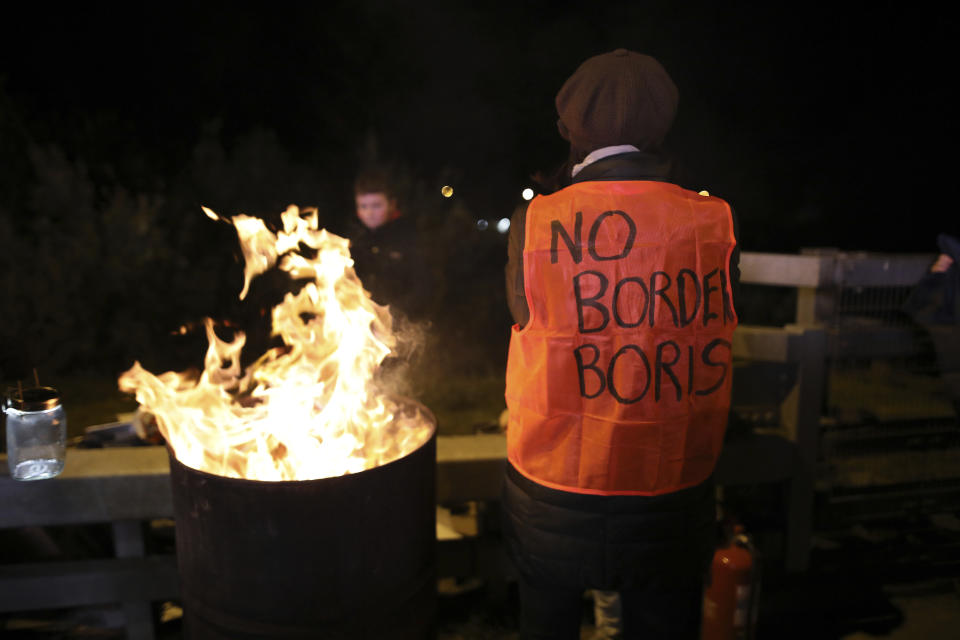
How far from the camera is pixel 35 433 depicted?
271 cm

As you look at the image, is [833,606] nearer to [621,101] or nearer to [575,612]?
[575,612]

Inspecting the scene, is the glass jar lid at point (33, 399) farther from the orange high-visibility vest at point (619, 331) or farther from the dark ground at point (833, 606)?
the orange high-visibility vest at point (619, 331)

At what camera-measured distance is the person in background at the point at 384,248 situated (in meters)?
4.71

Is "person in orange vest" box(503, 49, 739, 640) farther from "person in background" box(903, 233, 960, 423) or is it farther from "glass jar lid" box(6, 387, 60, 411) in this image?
"person in background" box(903, 233, 960, 423)

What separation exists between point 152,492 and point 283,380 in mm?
815

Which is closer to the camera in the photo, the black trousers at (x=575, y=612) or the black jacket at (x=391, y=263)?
the black trousers at (x=575, y=612)

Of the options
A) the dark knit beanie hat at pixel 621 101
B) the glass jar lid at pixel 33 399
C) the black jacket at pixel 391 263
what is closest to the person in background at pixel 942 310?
the dark knit beanie hat at pixel 621 101

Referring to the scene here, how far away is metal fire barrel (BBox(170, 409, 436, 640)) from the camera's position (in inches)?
82.4

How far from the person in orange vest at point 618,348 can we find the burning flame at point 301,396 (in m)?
0.64

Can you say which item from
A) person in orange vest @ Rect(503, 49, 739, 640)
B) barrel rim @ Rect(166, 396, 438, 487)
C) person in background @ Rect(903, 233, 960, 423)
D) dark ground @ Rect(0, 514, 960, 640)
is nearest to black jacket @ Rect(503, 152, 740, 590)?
person in orange vest @ Rect(503, 49, 739, 640)

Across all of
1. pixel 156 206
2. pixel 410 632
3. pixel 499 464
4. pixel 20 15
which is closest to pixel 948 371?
pixel 499 464

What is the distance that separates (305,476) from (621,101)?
5.72ft

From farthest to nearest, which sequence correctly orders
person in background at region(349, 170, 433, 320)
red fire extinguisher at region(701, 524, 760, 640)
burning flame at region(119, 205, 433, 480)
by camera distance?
person in background at region(349, 170, 433, 320), red fire extinguisher at region(701, 524, 760, 640), burning flame at region(119, 205, 433, 480)

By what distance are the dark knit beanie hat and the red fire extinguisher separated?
6.48 feet
